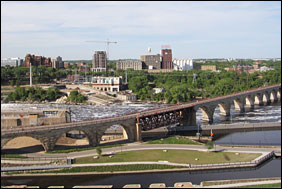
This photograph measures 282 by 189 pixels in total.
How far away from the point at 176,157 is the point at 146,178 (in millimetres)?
7847

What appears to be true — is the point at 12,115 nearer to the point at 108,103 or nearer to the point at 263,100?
the point at 108,103

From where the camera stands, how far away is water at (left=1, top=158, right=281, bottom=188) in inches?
1841

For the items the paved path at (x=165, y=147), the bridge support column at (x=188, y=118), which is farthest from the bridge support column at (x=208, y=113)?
the paved path at (x=165, y=147)

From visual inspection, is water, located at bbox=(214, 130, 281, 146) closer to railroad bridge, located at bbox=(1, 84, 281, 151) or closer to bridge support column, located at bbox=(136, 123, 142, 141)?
railroad bridge, located at bbox=(1, 84, 281, 151)

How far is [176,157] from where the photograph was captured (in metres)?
54.5

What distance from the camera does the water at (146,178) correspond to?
46750 mm

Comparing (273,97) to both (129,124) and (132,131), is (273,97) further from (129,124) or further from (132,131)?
(129,124)

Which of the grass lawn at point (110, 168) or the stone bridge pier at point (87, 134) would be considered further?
the stone bridge pier at point (87, 134)

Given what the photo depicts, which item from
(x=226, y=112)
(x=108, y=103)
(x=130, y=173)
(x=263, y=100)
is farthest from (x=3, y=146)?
(x=263, y=100)

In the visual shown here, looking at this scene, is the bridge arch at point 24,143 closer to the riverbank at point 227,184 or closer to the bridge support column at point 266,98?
the riverbank at point 227,184

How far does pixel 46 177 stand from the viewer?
48.6m

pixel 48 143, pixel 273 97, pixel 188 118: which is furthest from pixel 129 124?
pixel 273 97

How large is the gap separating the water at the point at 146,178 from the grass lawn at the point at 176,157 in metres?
3.08

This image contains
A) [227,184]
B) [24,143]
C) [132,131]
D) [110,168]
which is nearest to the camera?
[227,184]
